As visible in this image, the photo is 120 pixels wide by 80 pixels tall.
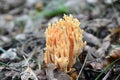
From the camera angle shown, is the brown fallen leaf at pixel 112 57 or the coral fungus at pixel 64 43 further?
the brown fallen leaf at pixel 112 57

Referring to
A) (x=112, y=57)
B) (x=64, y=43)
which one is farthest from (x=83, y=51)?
(x=64, y=43)

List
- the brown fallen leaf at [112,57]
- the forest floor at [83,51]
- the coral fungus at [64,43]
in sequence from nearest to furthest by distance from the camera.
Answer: the coral fungus at [64,43], the forest floor at [83,51], the brown fallen leaf at [112,57]

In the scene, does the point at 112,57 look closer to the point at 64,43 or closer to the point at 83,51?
the point at 83,51

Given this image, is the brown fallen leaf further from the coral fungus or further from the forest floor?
the coral fungus

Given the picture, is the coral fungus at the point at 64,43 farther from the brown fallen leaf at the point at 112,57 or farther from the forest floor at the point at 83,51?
the brown fallen leaf at the point at 112,57

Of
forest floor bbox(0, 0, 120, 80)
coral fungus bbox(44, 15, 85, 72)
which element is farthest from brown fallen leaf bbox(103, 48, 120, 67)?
coral fungus bbox(44, 15, 85, 72)

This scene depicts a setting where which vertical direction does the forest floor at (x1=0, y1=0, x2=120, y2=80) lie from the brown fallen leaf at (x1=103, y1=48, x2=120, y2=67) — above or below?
above

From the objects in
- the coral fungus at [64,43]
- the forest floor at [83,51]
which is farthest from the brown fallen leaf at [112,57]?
the coral fungus at [64,43]

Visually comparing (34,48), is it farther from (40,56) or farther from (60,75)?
(60,75)

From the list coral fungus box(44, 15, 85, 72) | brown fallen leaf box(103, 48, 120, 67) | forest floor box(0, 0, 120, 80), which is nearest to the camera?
coral fungus box(44, 15, 85, 72)
